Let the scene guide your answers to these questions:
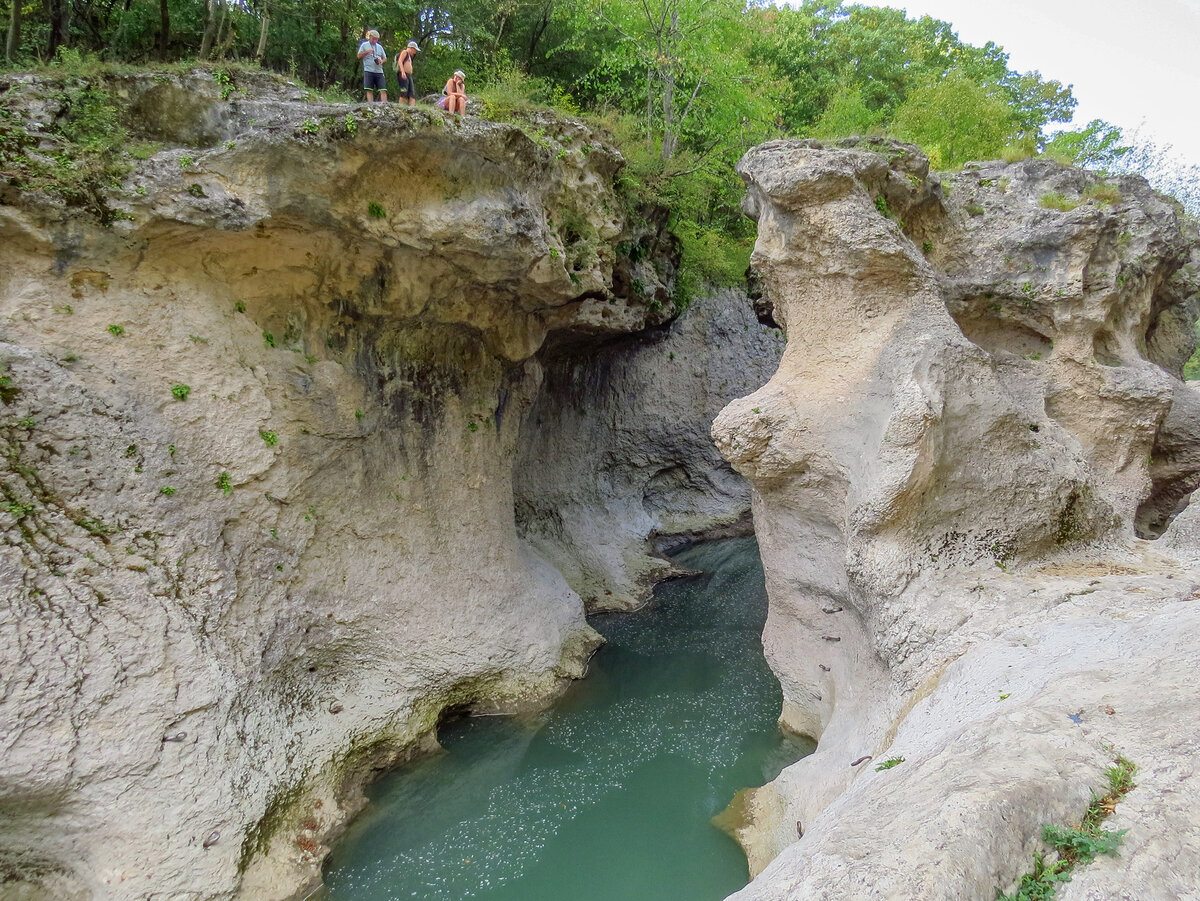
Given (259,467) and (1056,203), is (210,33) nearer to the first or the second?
(259,467)

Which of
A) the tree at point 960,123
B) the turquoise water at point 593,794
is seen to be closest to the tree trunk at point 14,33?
the turquoise water at point 593,794

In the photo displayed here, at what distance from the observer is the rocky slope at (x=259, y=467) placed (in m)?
5.73

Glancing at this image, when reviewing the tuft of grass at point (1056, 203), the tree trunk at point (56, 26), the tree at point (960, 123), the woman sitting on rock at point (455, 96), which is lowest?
the tuft of grass at point (1056, 203)

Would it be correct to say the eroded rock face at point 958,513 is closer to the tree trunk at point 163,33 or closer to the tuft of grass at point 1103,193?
the tuft of grass at point 1103,193

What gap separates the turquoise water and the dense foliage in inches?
322

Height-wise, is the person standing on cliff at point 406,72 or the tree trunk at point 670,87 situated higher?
the tree trunk at point 670,87

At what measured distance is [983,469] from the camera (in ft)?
22.7

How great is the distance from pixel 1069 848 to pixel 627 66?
15.6 meters

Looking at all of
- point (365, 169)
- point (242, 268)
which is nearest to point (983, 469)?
point (365, 169)

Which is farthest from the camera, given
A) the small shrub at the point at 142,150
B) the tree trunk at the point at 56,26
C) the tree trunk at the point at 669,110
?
the tree trunk at the point at 669,110

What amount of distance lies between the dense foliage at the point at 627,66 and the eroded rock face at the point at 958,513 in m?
2.67

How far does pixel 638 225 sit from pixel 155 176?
294 inches

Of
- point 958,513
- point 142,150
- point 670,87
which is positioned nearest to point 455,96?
point 142,150

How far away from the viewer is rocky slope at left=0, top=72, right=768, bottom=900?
5727mm
